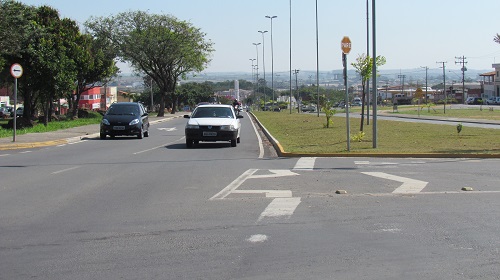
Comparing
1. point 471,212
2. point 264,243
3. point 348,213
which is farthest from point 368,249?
point 471,212

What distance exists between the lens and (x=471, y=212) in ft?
29.1

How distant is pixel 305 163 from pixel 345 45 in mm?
4782

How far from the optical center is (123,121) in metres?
27.4

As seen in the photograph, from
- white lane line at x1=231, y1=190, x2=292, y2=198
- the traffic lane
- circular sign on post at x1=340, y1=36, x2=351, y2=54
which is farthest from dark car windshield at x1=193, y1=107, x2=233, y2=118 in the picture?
the traffic lane

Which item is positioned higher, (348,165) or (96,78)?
(96,78)

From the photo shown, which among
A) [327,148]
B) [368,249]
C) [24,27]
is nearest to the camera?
[368,249]

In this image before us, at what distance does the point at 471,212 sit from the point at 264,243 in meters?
3.39

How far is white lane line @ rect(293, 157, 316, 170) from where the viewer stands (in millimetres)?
14727

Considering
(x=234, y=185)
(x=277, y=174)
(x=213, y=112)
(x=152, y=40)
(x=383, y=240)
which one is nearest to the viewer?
(x=383, y=240)

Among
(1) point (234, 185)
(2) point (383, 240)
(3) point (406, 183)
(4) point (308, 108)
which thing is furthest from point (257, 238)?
(4) point (308, 108)

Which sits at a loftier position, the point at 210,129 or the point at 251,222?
the point at 210,129

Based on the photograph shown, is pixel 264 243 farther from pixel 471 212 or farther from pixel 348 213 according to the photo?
pixel 471 212

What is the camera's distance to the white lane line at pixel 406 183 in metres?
11.0

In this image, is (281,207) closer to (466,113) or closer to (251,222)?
(251,222)
